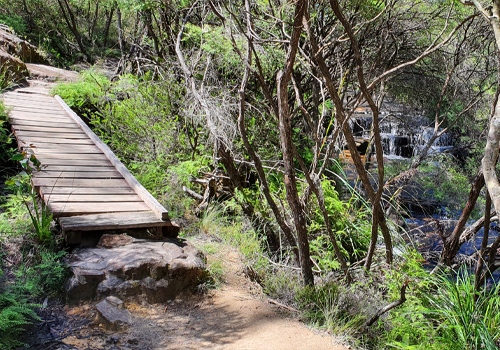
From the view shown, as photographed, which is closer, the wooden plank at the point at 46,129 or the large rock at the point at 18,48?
the wooden plank at the point at 46,129

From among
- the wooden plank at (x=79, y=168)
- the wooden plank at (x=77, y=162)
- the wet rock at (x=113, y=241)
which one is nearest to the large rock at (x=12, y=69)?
the wooden plank at (x=77, y=162)

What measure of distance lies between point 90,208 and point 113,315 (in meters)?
1.67

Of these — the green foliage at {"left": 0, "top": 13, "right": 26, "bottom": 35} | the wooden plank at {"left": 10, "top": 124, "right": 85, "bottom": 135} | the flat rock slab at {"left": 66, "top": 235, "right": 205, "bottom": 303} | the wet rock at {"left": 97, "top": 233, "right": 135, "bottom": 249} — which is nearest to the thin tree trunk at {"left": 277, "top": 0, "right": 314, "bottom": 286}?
the flat rock slab at {"left": 66, "top": 235, "right": 205, "bottom": 303}

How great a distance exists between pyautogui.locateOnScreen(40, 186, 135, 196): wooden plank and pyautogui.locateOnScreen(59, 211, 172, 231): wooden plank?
2.21 feet

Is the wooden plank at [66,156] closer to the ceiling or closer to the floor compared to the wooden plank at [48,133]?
closer to the floor

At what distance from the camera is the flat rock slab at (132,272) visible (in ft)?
12.2

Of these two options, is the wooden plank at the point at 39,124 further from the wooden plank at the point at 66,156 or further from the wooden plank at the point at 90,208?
the wooden plank at the point at 90,208

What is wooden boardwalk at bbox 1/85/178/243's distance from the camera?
4.51 metres

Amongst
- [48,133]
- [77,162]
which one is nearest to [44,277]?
[77,162]

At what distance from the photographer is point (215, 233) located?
6047mm

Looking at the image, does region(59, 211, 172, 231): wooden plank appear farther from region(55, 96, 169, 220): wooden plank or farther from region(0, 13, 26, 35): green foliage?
region(0, 13, 26, 35): green foliage

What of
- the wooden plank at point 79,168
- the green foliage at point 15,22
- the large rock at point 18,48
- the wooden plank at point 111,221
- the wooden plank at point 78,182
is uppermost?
the green foliage at point 15,22

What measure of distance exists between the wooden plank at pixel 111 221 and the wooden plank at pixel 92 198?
1.66ft

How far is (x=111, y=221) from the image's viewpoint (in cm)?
448
